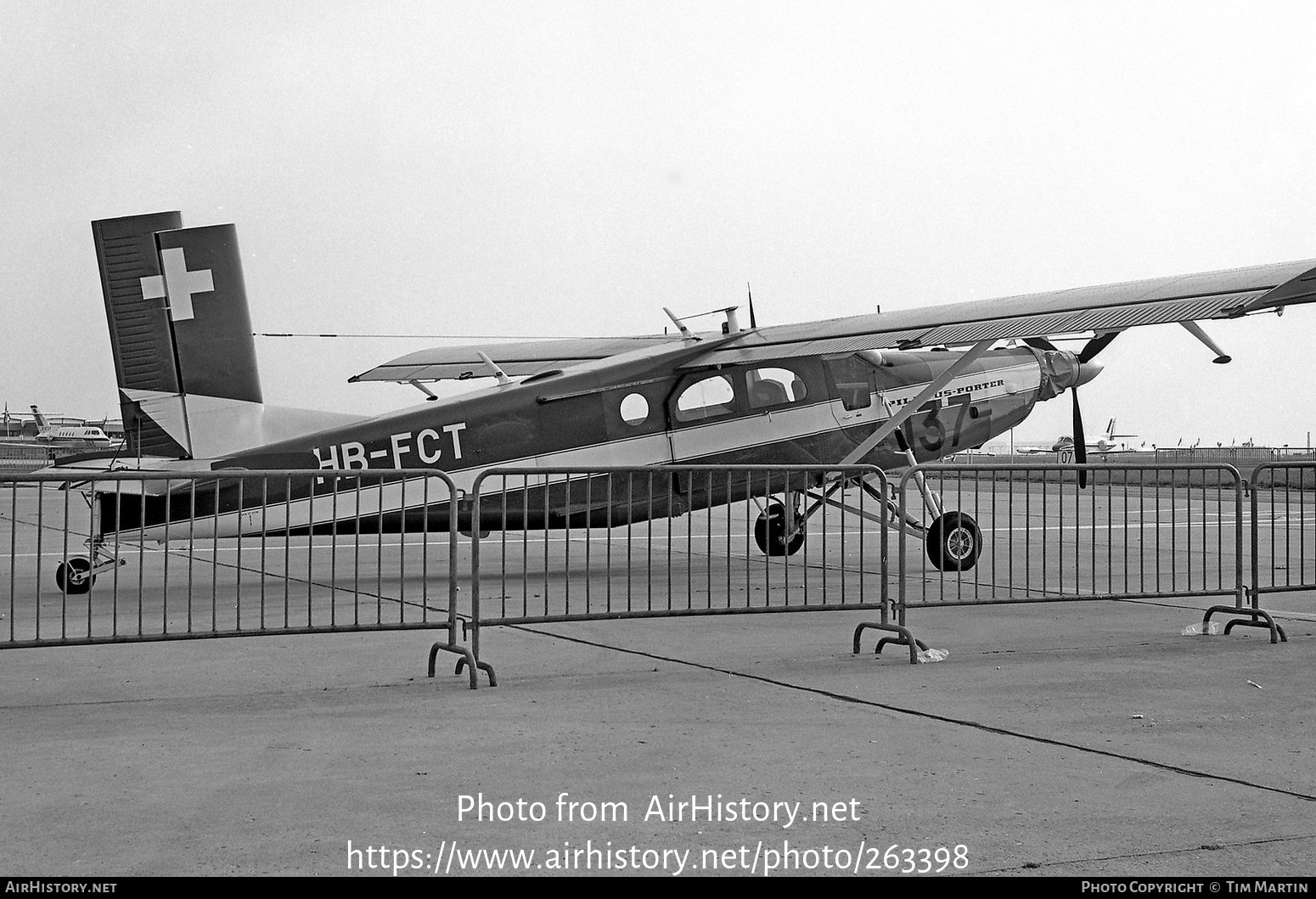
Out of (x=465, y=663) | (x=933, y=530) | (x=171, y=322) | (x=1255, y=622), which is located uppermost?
(x=171, y=322)

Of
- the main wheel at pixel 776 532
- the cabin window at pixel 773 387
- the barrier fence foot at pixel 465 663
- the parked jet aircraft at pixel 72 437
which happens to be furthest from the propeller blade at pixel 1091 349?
the parked jet aircraft at pixel 72 437

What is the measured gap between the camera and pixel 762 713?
517 cm

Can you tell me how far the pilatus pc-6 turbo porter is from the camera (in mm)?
9617

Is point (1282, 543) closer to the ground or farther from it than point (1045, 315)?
closer to the ground

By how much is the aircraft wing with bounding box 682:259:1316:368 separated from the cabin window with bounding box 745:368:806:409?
27 centimetres

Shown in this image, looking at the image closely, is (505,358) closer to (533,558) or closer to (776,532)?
(533,558)

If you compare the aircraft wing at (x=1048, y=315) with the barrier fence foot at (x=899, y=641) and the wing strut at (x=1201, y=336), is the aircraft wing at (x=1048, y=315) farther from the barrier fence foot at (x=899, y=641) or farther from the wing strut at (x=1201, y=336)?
the barrier fence foot at (x=899, y=641)

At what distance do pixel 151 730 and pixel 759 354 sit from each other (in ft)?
26.1

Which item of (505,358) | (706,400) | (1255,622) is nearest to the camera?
(1255,622)

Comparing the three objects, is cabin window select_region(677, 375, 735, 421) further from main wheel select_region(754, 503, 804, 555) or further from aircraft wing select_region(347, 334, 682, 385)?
aircraft wing select_region(347, 334, 682, 385)

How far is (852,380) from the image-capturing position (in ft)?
41.0

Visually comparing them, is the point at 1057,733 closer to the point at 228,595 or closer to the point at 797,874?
the point at 797,874

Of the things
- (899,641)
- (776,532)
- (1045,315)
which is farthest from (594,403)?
(899,641)

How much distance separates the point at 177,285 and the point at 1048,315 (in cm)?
762
